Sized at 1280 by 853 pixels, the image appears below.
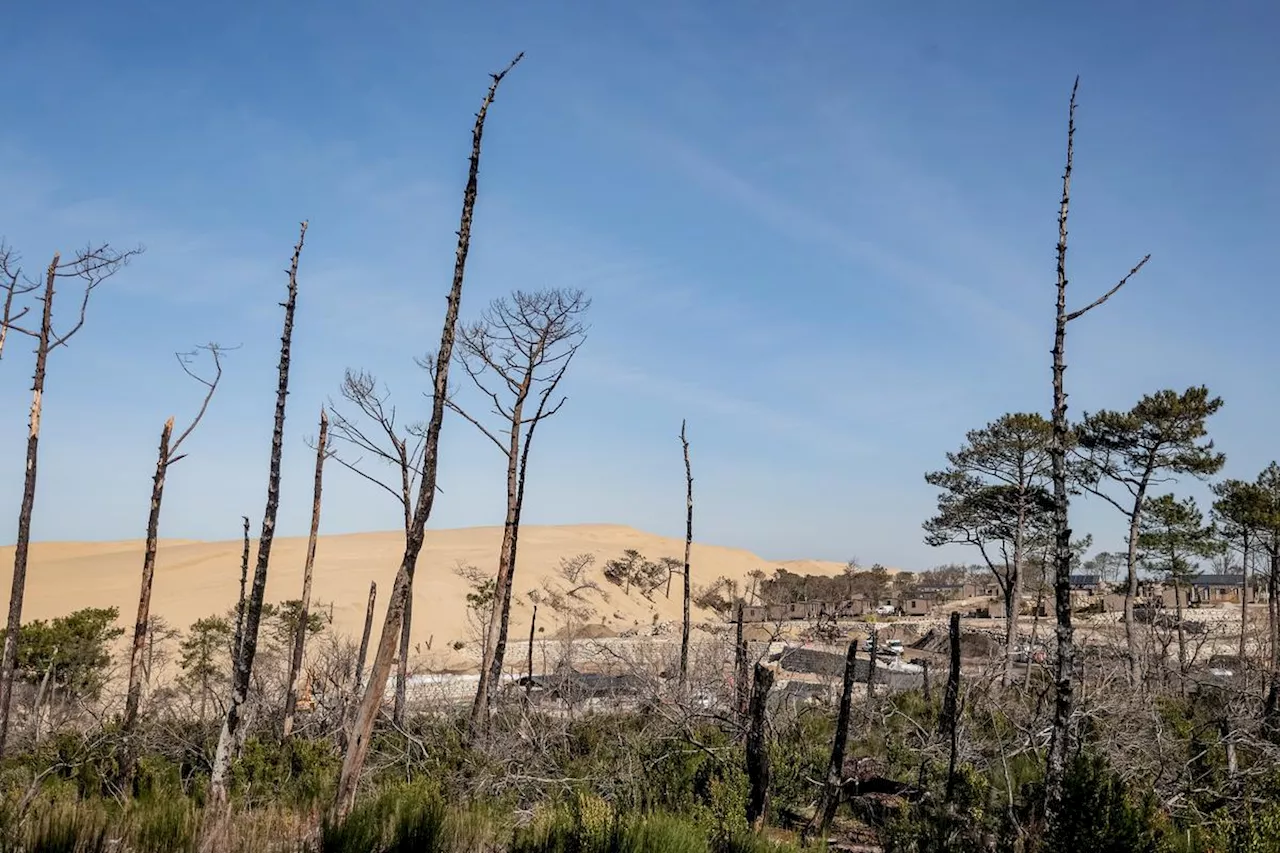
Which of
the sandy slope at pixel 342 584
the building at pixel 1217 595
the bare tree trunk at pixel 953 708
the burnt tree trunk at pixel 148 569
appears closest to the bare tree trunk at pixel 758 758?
the bare tree trunk at pixel 953 708

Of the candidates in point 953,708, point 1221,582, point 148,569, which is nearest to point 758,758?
point 953,708

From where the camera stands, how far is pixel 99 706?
25406mm

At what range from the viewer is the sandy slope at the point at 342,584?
47656 millimetres

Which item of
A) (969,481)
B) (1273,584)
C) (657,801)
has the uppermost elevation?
(969,481)

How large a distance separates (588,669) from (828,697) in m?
14.4

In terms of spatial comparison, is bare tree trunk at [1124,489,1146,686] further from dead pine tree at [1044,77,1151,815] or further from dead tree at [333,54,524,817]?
dead tree at [333,54,524,817]

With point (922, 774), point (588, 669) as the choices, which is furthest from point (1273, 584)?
point (588, 669)

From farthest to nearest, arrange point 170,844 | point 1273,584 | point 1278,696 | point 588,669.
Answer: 1. point 588,669
2. point 1273,584
3. point 1278,696
4. point 170,844

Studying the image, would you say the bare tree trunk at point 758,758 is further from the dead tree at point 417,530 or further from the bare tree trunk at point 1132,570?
the bare tree trunk at point 1132,570

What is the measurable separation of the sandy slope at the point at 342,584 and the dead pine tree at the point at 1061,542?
108ft

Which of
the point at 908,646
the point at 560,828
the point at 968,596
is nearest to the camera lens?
the point at 560,828

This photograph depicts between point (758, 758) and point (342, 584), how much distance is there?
156 ft

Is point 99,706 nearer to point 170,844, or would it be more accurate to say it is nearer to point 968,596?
point 170,844

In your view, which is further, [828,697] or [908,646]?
[908,646]
